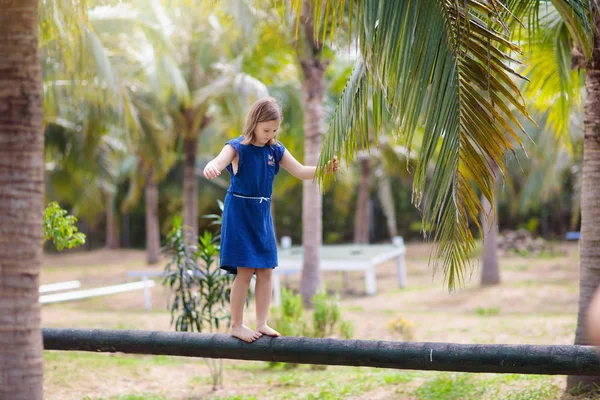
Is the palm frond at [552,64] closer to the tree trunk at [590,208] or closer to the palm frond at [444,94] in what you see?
the tree trunk at [590,208]

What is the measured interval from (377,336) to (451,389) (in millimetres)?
4084

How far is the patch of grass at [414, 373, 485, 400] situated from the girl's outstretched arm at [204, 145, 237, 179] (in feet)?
8.35

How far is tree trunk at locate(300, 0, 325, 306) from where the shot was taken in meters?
11.8

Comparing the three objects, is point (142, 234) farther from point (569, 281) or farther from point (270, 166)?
point (270, 166)

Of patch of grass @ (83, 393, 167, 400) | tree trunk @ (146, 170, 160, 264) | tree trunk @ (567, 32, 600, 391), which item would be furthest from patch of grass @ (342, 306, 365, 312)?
tree trunk @ (146, 170, 160, 264)

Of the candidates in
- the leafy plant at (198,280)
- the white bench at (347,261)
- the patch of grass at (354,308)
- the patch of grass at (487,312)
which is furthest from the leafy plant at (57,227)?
the patch of grass at (487,312)

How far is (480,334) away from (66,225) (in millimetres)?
5664

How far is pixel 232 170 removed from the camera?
4180 millimetres

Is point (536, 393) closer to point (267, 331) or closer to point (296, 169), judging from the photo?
point (267, 331)

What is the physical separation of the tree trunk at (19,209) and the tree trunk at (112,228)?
25232 millimetres

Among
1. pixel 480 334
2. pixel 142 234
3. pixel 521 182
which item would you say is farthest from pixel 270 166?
pixel 142 234

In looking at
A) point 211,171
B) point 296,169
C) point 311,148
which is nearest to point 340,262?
point 311,148

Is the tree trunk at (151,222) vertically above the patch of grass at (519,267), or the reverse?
the tree trunk at (151,222)

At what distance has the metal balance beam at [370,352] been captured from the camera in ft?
11.7
